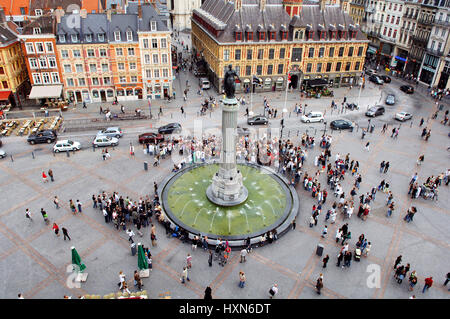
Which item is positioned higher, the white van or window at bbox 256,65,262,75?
window at bbox 256,65,262,75

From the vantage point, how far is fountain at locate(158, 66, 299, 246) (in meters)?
31.2

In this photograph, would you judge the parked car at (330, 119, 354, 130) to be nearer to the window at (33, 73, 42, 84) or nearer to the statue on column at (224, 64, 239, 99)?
the statue on column at (224, 64, 239, 99)

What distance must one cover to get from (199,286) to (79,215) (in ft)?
49.2

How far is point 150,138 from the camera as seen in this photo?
4822 centimetres

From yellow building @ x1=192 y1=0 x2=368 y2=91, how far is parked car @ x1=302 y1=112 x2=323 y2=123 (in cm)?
1537

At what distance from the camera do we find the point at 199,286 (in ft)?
87.0

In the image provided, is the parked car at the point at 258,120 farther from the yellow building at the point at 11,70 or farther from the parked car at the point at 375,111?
the yellow building at the point at 11,70

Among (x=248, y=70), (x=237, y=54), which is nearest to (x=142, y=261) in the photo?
(x=237, y=54)

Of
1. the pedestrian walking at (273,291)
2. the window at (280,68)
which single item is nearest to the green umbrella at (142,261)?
→ the pedestrian walking at (273,291)

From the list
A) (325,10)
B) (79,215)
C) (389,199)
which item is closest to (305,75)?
(325,10)

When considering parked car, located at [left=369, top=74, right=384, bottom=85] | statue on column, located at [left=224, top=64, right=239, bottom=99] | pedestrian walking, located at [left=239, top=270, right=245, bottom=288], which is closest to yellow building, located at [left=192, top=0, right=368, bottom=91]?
parked car, located at [left=369, top=74, right=384, bottom=85]

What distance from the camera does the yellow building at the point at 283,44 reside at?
215 feet

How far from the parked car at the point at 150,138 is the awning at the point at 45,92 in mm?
20918

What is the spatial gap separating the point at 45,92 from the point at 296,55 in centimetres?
4698
